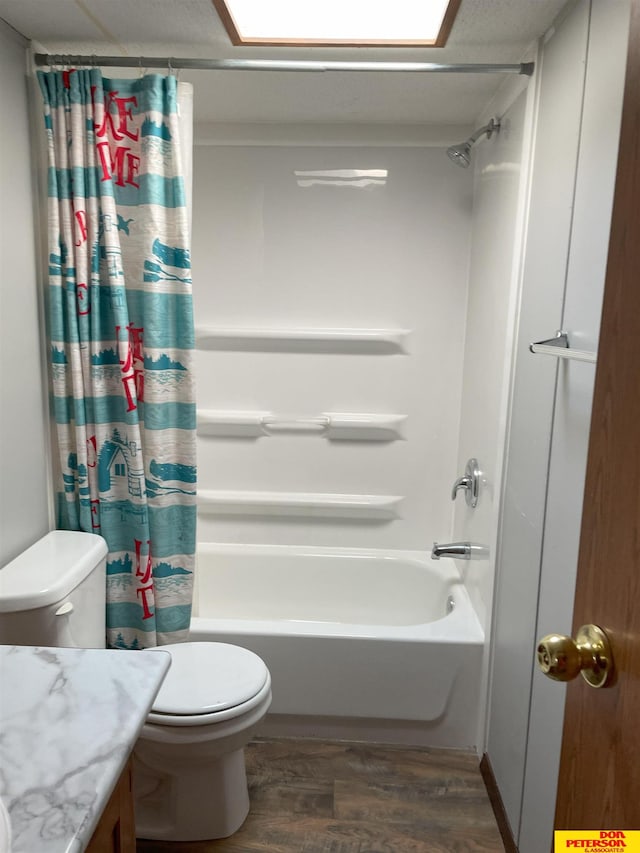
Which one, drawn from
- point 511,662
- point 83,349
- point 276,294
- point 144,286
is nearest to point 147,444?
point 83,349

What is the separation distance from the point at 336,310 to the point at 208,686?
163 cm

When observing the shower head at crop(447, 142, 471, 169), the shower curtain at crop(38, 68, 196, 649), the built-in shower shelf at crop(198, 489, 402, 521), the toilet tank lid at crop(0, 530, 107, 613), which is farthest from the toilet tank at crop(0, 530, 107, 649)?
the shower head at crop(447, 142, 471, 169)

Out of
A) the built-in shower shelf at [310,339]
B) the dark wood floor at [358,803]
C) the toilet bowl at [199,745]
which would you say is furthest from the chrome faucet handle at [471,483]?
the toilet bowl at [199,745]

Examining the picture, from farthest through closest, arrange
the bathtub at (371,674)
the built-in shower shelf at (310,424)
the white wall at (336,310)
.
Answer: the built-in shower shelf at (310,424)
the white wall at (336,310)
the bathtub at (371,674)

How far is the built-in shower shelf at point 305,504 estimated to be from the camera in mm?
2865

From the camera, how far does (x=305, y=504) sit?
113 inches

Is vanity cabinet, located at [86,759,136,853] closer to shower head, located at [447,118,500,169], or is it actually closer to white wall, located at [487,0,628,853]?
white wall, located at [487,0,628,853]

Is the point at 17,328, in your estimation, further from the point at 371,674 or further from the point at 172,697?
the point at 371,674

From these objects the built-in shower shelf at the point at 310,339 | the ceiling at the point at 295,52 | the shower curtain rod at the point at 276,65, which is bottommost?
the built-in shower shelf at the point at 310,339

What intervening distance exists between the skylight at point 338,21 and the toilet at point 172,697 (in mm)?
1543

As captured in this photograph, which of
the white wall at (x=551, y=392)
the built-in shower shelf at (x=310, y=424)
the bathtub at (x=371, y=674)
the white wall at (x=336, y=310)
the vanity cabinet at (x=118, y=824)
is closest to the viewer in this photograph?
the vanity cabinet at (x=118, y=824)

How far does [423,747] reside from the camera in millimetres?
2211

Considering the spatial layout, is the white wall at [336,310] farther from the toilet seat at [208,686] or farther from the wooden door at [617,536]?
the wooden door at [617,536]

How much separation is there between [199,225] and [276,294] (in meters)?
0.44
